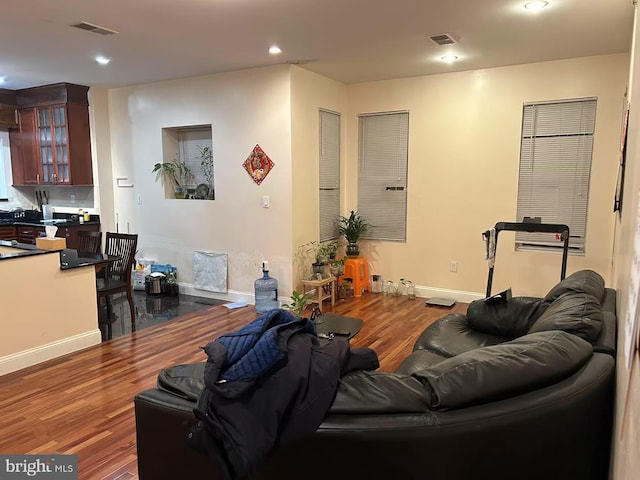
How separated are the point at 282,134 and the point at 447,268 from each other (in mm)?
2422

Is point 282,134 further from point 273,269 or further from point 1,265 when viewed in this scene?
point 1,265

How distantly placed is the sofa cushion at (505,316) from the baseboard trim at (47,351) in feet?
10.00

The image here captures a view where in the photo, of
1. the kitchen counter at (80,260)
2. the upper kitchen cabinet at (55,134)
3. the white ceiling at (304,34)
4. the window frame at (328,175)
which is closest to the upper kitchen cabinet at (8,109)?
the upper kitchen cabinet at (55,134)

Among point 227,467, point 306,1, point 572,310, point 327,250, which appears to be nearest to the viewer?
point 227,467

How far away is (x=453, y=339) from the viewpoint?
280 centimetres

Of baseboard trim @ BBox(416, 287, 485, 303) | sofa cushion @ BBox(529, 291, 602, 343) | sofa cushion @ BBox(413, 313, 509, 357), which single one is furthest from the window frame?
sofa cushion @ BBox(529, 291, 602, 343)

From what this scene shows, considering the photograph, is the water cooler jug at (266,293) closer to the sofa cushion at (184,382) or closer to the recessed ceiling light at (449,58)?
the recessed ceiling light at (449,58)

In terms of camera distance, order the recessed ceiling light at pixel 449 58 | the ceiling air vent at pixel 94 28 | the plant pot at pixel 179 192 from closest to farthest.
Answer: the ceiling air vent at pixel 94 28
the recessed ceiling light at pixel 449 58
the plant pot at pixel 179 192

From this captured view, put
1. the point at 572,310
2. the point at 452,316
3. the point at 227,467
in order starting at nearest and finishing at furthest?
the point at 227,467 < the point at 572,310 < the point at 452,316

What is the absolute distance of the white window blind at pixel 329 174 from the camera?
17.8 feet

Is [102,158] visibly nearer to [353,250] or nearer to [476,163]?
[353,250]

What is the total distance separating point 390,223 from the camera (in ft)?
18.7

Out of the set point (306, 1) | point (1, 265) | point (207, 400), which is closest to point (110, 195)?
point (1, 265)

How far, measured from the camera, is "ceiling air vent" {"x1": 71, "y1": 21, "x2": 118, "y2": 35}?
11.4 feet
